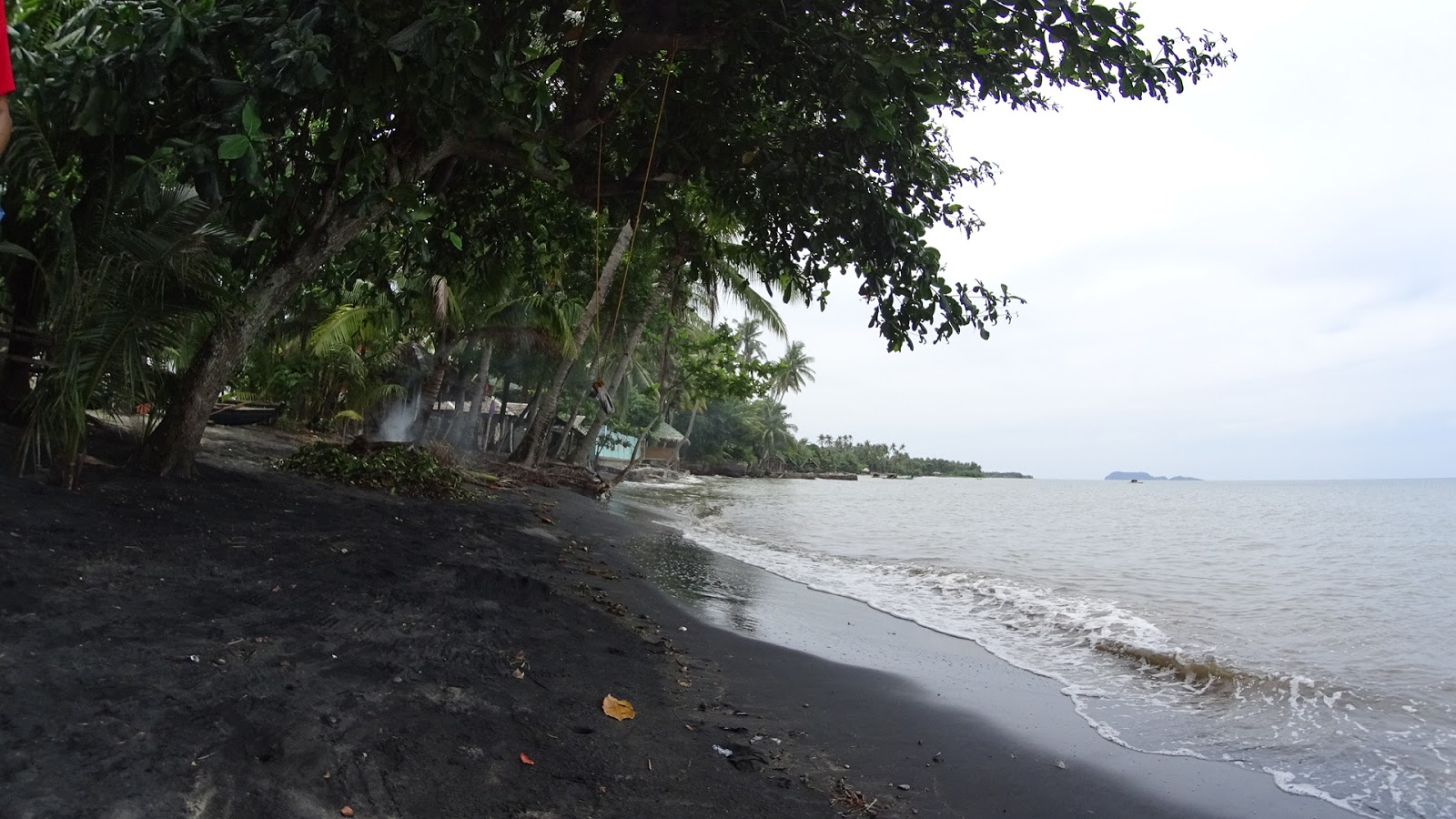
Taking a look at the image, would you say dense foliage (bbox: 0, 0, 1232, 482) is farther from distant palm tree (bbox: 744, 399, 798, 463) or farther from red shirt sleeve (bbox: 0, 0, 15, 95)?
distant palm tree (bbox: 744, 399, 798, 463)

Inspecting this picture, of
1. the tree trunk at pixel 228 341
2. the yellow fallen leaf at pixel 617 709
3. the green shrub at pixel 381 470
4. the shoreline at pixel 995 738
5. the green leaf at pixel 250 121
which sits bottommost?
the shoreline at pixel 995 738

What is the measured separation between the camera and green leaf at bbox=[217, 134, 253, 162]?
357cm

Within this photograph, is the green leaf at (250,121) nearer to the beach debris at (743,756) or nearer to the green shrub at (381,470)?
the beach debris at (743,756)

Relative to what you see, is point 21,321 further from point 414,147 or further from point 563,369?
point 563,369

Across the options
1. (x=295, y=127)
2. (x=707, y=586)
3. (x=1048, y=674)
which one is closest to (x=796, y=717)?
(x=1048, y=674)

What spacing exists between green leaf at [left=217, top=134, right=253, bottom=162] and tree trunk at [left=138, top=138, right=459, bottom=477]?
1.67 metres

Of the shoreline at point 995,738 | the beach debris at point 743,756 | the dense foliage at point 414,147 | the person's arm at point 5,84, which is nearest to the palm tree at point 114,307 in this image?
the dense foliage at point 414,147

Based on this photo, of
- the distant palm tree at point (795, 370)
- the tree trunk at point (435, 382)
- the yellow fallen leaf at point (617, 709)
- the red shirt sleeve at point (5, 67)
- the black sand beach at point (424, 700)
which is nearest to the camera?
the red shirt sleeve at point (5, 67)

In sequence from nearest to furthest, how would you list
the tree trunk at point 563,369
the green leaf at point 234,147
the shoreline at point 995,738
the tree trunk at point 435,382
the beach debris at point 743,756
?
the beach debris at point 743,756 < the shoreline at point 995,738 < the green leaf at point 234,147 < the tree trunk at point 563,369 < the tree trunk at point 435,382

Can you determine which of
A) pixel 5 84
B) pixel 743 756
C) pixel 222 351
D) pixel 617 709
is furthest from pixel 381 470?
pixel 5 84

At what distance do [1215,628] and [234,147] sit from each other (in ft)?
28.9

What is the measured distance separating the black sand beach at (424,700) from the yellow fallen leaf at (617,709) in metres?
0.08

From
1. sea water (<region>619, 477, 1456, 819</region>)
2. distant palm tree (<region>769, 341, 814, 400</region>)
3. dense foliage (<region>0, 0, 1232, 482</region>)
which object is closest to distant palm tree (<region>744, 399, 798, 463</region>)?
distant palm tree (<region>769, 341, 814, 400</region>)

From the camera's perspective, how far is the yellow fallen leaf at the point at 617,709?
3201 millimetres
